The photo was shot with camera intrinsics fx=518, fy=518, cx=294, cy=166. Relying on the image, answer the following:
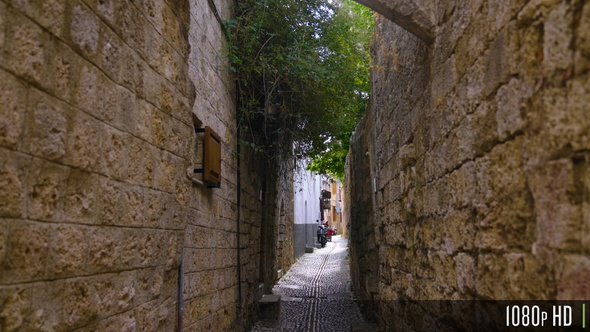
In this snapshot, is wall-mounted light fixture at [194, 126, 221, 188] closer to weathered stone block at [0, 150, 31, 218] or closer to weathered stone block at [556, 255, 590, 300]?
weathered stone block at [0, 150, 31, 218]

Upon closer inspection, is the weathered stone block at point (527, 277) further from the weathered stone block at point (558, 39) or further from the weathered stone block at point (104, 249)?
the weathered stone block at point (104, 249)

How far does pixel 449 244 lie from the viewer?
274 cm

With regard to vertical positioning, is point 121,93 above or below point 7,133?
above

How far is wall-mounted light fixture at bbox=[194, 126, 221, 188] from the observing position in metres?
4.30

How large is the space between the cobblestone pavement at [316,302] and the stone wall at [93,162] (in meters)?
3.78

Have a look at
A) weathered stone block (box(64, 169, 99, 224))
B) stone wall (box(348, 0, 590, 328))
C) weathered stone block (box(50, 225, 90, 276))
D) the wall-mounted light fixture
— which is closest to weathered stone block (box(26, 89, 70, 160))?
weathered stone block (box(64, 169, 99, 224))

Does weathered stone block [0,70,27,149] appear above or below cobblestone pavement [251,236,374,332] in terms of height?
above

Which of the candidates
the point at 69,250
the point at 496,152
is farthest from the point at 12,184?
the point at 496,152

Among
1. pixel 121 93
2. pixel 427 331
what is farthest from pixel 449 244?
pixel 121 93

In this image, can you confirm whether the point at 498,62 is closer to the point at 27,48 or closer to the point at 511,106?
the point at 511,106

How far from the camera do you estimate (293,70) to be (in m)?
5.97

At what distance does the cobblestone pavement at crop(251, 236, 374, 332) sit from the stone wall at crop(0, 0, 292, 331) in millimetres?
3780

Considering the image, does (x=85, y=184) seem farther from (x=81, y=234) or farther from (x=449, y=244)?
(x=449, y=244)

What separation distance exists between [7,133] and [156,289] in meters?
1.34
